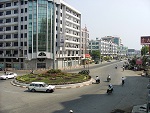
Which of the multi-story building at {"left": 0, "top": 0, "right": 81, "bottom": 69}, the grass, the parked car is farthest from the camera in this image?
the multi-story building at {"left": 0, "top": 0, "right": 81, "bottom": 69}

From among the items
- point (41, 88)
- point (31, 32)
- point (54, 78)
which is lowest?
point (41, 88)

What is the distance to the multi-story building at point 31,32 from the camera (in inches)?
2598

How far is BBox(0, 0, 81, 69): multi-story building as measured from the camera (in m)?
66.0

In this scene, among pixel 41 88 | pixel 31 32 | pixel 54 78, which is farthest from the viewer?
pixel 31 32

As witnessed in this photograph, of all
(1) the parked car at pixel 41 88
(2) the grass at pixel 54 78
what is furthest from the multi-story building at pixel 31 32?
(1) the parked car at pixel 41 88

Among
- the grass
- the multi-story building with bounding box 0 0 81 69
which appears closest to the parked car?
the grass

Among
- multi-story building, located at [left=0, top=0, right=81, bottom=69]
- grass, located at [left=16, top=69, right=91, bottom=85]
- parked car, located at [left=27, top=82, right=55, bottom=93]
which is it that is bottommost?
parked car, located at [left=27, top=82, right=55, bottom=93]

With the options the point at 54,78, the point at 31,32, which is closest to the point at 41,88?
the point at 54,78

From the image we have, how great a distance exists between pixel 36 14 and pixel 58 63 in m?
18.8

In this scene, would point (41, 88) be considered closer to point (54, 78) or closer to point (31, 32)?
point (54, 78)

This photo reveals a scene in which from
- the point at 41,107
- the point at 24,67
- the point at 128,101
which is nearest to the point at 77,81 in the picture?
the point at 128,101

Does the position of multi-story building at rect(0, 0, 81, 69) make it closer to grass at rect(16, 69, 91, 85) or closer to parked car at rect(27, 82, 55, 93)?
grass at rect(16, 69, 91, 85)

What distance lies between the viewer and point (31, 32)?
216 ft

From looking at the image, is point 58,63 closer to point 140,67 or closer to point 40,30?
point 40,30
